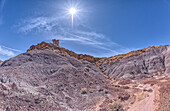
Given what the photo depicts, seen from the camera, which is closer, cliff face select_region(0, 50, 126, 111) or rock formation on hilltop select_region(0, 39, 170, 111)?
rock formation on hilltop select_region(0, 39, 170, 111)

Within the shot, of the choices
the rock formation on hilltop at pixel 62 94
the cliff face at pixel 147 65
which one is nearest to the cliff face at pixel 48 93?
the rock formation on hilltop at pixel 62 94

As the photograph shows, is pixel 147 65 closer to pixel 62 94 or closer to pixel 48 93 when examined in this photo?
pixel 62 94

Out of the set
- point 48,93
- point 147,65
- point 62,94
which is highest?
point 147,65

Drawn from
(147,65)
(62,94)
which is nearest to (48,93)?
(62,94)

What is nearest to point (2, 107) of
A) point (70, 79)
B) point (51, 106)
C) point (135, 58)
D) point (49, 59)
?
point (51, 106)

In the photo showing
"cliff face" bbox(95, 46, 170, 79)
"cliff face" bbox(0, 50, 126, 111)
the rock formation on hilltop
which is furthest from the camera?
"cliff face" bbox(95, 46, 170, 79)

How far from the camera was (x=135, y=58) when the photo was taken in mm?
42656

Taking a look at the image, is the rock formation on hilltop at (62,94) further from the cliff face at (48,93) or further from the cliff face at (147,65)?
the cliff face at (147,65)

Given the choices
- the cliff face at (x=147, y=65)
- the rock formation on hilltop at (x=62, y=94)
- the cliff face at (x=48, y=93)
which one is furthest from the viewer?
the cliff face at (x=147, y=65)

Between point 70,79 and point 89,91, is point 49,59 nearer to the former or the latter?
point 70,79

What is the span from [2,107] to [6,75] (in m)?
8.98

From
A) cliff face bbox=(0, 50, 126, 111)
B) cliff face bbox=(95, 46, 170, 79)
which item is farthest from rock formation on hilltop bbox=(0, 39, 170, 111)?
cliff face bbox=(95, 46, 170, 79)

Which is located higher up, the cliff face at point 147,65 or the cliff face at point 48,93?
the cliff face at point 147,65

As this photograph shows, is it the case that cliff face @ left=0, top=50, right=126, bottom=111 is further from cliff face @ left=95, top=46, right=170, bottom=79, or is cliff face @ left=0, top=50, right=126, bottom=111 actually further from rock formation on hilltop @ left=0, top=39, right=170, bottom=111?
cliff face @ left=95, top=46, right=170, bottom=79
